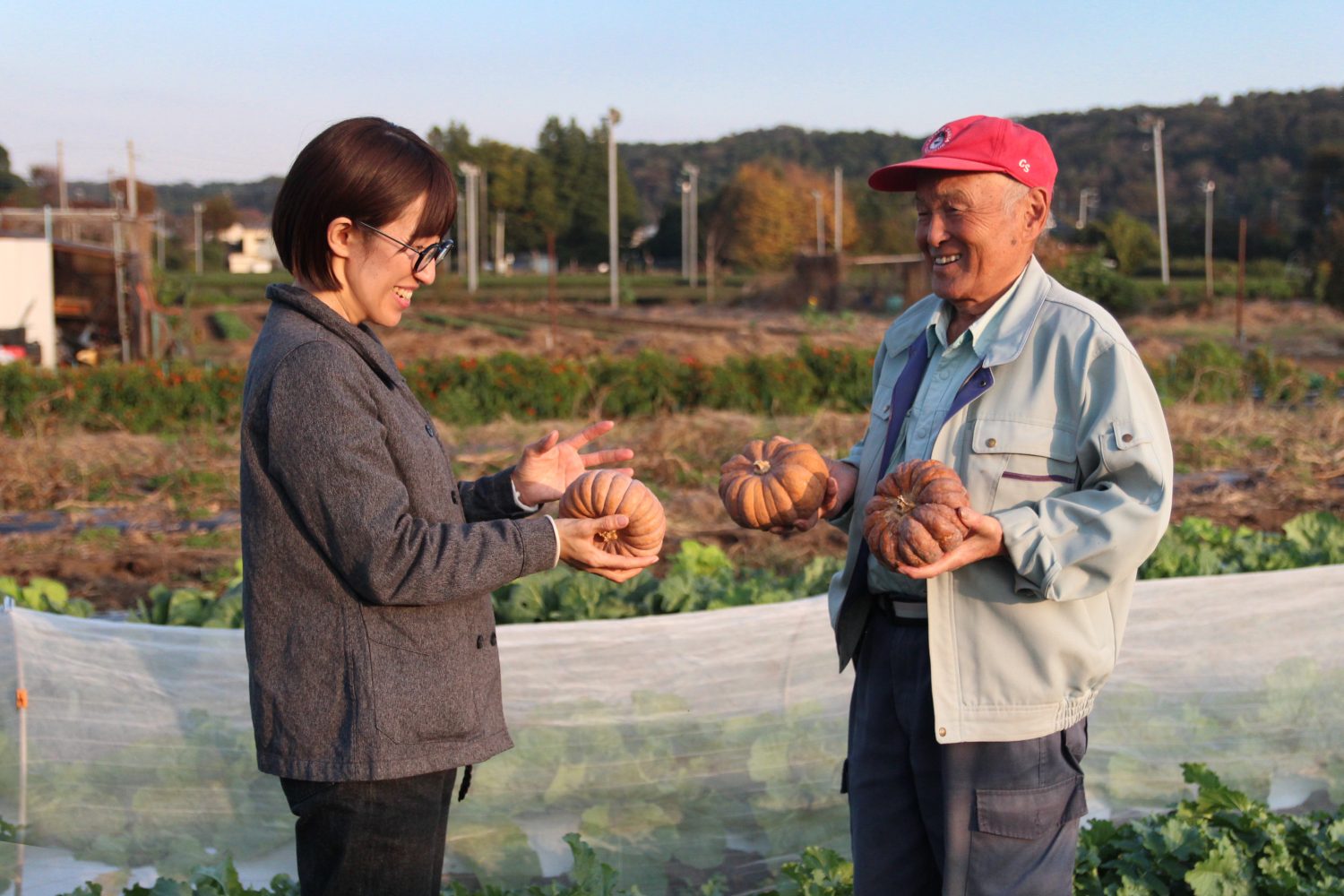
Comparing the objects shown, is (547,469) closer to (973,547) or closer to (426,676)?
(426,676)

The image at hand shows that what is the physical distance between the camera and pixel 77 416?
12.9 m

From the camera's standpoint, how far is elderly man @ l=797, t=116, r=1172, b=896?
221 centimetres

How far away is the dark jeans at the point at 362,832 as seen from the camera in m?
2.02

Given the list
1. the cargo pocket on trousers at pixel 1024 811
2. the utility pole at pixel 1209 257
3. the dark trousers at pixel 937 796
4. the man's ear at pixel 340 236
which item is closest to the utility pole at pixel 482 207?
the utility pole at pixel 1209 257

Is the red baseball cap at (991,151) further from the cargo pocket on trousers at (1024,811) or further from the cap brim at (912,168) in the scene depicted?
the cargo pocket on trousers at (1024,811)

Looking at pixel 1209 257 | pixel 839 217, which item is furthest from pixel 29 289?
pixel 839 217

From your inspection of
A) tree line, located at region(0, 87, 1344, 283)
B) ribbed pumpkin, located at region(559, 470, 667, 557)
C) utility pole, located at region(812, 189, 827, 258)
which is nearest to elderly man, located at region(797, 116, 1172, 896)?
ribbed pumpkin, located at region(559, 470, 667, 557)

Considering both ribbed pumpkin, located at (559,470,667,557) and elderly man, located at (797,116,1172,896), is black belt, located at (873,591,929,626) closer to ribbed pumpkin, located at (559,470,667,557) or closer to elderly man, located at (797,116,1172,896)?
elderly man, located at (797,116,1172,896)

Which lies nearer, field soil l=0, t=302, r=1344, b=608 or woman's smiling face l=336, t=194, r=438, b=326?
woman's smiling face l=336, t=194, r=438, b=326

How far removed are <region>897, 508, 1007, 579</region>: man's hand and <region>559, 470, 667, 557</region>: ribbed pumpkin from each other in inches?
19.5

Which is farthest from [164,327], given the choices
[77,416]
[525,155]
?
[525,155]

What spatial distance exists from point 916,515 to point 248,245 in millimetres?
148905

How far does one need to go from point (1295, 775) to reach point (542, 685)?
8.03 feet

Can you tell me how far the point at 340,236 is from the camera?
2078mm
